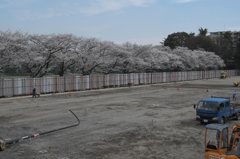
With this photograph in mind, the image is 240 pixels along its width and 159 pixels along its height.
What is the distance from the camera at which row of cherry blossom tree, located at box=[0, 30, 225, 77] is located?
119 ft

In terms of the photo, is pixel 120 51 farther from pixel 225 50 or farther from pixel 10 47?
pixel 225 50

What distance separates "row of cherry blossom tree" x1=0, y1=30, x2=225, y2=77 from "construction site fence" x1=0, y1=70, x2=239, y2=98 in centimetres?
359

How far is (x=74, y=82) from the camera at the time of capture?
40.6 metres

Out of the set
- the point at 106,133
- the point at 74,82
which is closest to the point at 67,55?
the point at 74,82

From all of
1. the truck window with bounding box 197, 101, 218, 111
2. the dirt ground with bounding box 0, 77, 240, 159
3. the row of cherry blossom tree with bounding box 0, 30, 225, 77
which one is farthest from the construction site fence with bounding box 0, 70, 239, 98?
the truck window with bounding box 197, 101, 218, 111

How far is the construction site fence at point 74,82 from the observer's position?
108 feet

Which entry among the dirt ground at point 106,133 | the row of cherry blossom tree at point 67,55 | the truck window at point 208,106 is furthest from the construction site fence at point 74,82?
the truck window at point 208,106

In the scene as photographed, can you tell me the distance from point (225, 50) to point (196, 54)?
2796 centimetres

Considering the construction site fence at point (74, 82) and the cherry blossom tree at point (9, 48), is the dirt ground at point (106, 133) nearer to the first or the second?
the construction site fence at point (74, 82)

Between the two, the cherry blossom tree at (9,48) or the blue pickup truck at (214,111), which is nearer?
the blue pickup truck at (214,111)

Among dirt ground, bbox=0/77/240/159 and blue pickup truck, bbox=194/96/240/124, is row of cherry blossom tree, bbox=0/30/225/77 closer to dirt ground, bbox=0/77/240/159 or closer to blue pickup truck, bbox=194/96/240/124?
dirt ground, bbox=0/77/240/159

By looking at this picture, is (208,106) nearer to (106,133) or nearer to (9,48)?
(106,133)

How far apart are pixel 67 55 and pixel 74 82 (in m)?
5.72

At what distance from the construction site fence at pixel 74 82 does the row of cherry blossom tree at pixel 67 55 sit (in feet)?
11.8
